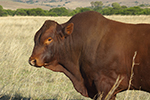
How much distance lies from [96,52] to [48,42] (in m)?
0.81

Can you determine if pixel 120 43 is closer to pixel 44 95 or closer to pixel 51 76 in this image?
pixel 44 95

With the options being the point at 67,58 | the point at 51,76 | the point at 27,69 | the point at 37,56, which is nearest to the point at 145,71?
the point at 67,58

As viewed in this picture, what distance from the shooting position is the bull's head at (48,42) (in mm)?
3504

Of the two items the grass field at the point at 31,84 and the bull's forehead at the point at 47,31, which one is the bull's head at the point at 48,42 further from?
the grass field at the point at 31,84

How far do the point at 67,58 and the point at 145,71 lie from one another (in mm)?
1284

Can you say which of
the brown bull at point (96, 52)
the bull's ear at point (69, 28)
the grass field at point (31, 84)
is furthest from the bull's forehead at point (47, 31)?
the grass field at point (31, 84)

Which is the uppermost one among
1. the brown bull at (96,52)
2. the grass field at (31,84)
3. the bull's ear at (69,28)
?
the bull's ear at (69,28)

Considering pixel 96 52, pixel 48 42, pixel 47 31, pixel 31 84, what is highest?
pixel 47 31

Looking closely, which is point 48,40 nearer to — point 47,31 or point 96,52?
point 47,31

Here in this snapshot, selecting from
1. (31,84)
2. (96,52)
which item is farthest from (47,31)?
(31,84)

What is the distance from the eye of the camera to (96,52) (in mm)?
3291

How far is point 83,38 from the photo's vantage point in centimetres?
346

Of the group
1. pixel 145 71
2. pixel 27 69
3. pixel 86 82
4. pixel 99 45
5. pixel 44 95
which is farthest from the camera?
pixel 27 69

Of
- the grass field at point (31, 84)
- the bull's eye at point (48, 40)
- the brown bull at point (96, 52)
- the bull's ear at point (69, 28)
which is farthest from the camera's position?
the grass field at point (31, 84)
